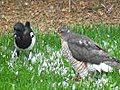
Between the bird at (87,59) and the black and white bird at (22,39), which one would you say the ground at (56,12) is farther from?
the bird at (87,59)

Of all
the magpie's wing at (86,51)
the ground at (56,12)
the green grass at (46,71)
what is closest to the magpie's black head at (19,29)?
the green grass at (46,71)

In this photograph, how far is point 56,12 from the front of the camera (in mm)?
15477

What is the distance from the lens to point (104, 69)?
8.53 m

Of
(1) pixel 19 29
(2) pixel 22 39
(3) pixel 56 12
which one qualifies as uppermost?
(1) pixel 19 29

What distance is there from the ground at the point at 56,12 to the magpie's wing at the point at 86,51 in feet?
16.6

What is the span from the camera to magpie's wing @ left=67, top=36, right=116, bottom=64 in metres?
8.49

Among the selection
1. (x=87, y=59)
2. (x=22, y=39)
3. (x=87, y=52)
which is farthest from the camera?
(x=22, y=39)

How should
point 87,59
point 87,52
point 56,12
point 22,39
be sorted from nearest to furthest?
point 87,59, point 87,52, point 22,39, point 56,12

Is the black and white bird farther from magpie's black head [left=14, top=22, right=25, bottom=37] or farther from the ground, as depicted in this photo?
the ground

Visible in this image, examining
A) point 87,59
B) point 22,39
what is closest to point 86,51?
point 87,59

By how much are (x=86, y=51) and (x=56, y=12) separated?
695 cm

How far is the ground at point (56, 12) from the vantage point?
574 inches

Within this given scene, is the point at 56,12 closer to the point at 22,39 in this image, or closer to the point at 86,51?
the point at 22,39

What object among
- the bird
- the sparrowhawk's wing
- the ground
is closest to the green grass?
the bird
